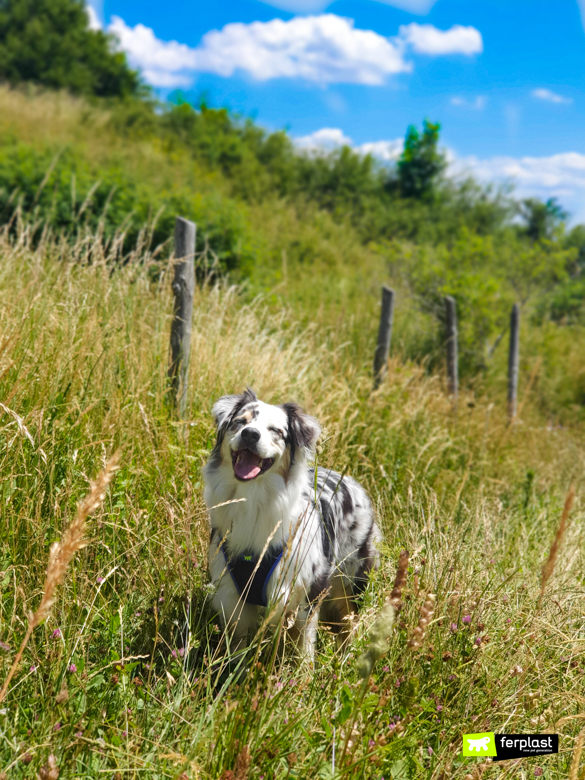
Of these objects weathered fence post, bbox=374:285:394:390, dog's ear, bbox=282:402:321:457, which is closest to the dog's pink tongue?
dog's ear, bbox=282:402:321:457

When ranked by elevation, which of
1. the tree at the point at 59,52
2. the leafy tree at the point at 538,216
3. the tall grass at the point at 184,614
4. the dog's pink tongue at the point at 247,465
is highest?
the tree at the point at 59,52

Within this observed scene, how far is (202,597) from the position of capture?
248 centimetres

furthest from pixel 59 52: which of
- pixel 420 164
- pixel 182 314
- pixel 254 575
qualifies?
pixel 254 575

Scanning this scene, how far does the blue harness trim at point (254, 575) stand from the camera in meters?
2.31

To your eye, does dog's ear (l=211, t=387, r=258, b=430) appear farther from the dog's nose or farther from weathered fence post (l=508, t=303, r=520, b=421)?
weathered fence post (l=508, t=303, r=520, b=421)

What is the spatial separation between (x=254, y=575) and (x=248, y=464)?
0.49m

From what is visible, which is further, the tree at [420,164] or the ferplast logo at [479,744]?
the tree at [420,164]

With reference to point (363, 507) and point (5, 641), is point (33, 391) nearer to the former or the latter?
point (5, 641)

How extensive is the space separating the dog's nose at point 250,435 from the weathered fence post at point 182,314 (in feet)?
3.89

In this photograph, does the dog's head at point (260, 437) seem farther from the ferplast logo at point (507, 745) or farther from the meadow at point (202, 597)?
the ferplast logo at point (507, 745)

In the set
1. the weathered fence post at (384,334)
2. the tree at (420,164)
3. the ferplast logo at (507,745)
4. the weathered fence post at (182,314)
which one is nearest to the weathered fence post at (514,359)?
the weathered fence post at (384,334)

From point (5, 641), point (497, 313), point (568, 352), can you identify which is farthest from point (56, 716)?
point (568, 352)

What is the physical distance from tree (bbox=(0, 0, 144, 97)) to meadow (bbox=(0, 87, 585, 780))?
19.6m

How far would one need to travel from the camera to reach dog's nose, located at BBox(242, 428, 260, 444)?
2.38m
